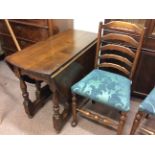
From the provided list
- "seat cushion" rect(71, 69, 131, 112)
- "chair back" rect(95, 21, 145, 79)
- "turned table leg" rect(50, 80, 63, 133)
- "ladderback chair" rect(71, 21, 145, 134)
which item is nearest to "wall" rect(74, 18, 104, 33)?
"chair back" rect(95, 21, 145, 79)

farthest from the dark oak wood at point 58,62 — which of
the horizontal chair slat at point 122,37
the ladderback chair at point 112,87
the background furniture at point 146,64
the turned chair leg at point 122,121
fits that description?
the turned chair leg at point 122,121

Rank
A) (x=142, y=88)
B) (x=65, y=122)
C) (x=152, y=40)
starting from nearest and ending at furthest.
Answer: (x=152, y=40), (x=65, y=122), (x=142, y=88)

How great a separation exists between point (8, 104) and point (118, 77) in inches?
53.8

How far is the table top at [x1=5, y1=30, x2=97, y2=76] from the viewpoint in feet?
4.38

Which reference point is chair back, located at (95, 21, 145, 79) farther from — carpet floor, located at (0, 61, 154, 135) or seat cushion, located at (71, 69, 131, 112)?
carpet floor, located at (0, 61, 154, 135)

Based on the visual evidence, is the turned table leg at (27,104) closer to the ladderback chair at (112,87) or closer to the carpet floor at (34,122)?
the carpet floor at (34,122)

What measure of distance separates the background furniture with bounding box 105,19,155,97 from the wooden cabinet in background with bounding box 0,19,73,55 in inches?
26.1

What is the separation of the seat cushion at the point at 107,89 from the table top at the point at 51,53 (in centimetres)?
28

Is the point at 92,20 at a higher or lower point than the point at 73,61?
higher

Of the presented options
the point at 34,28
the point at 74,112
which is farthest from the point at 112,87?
the point at 34,28

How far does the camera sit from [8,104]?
6.70ft
